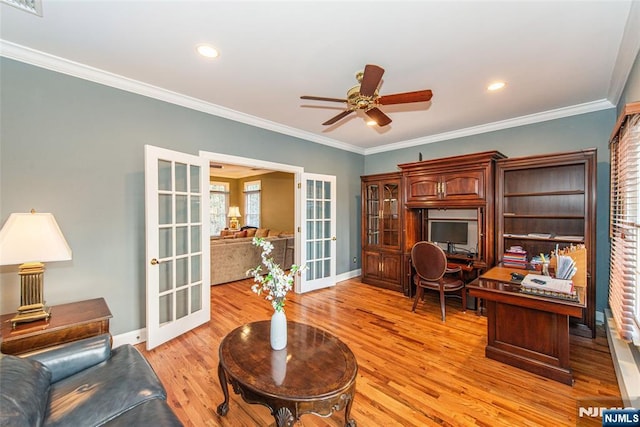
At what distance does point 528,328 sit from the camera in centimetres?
237

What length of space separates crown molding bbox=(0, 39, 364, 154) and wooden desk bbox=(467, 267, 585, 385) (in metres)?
3.44

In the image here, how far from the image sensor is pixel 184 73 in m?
2.61

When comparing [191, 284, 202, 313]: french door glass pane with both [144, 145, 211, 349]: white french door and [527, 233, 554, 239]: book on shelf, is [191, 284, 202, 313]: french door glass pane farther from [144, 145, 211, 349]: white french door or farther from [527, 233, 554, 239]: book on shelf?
[527, 233, 554, 239]: book on shelf

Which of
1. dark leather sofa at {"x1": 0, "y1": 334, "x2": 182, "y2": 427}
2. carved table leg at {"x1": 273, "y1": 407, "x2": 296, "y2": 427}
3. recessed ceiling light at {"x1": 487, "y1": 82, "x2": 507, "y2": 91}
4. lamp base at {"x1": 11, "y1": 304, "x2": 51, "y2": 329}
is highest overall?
recessed ceiling light at {"x1": 487, "y1": 82, "x2": 507, "y2": 91}

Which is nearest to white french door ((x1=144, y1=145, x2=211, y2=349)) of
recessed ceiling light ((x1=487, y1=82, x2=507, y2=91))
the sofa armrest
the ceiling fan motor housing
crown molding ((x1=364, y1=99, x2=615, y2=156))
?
the sofa armrest

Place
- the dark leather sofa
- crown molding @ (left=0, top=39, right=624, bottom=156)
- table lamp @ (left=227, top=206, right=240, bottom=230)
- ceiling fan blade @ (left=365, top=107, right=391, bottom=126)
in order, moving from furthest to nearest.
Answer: table lamp @ (left=227, top=206, right=240, bottom=230)
ceiling fan blade @ (left=365, top=107, right=391, bottom=126)
crown molding @ (left=0, top=39, right=624, bottom=156)
the dark leather sofa

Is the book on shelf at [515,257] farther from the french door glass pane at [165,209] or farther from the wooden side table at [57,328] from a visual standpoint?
the wooden side table at [57,328]

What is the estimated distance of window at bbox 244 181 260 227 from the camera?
352 inches

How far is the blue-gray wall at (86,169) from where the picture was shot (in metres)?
2.22

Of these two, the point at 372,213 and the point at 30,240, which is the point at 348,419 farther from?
the point at 372,213

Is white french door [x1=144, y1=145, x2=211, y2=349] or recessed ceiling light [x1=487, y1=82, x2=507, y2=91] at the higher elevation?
recessed ceiling light [x1=487, y1=82, x2=507, y2=91]

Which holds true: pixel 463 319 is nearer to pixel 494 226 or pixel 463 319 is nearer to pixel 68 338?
pixel 494 226

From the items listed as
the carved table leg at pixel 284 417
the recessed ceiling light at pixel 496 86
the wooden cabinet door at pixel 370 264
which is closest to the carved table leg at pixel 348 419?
the carved table leg at pixel 284 417

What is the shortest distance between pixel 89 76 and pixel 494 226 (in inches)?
195
